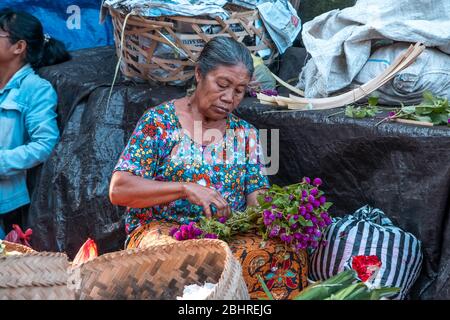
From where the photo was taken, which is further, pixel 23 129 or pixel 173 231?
pixel 23 129

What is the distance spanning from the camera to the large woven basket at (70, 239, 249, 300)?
2.60m

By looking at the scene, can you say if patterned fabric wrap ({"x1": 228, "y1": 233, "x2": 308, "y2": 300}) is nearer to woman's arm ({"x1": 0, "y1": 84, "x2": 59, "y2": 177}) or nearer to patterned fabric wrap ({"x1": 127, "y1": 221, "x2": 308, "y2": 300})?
patterned fabric wrap ({"x1": 127, "y1": 221, "x2": 308, "y2": 300})

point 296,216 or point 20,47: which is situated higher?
point 20,47

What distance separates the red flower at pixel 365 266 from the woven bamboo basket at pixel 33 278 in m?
1.12

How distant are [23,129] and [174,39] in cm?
116

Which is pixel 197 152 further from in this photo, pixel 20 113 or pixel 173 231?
pixel 20 113

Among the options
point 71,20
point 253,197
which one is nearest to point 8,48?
point 71,20

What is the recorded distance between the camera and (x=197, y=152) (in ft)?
11.6

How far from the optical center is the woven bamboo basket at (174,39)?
414cm

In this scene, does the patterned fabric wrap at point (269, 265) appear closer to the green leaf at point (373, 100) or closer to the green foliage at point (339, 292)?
the green foliage at point (339, 292)

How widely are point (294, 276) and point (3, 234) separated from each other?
2113 millimetres

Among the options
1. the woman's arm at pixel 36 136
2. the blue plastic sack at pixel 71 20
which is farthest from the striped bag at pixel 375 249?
the blue plastic sack at pixel 71 20

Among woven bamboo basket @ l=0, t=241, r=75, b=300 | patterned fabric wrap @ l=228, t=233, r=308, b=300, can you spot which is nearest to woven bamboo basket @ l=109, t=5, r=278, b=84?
patterned fabric wrap @ l=228, t=233, r=308, b=300
